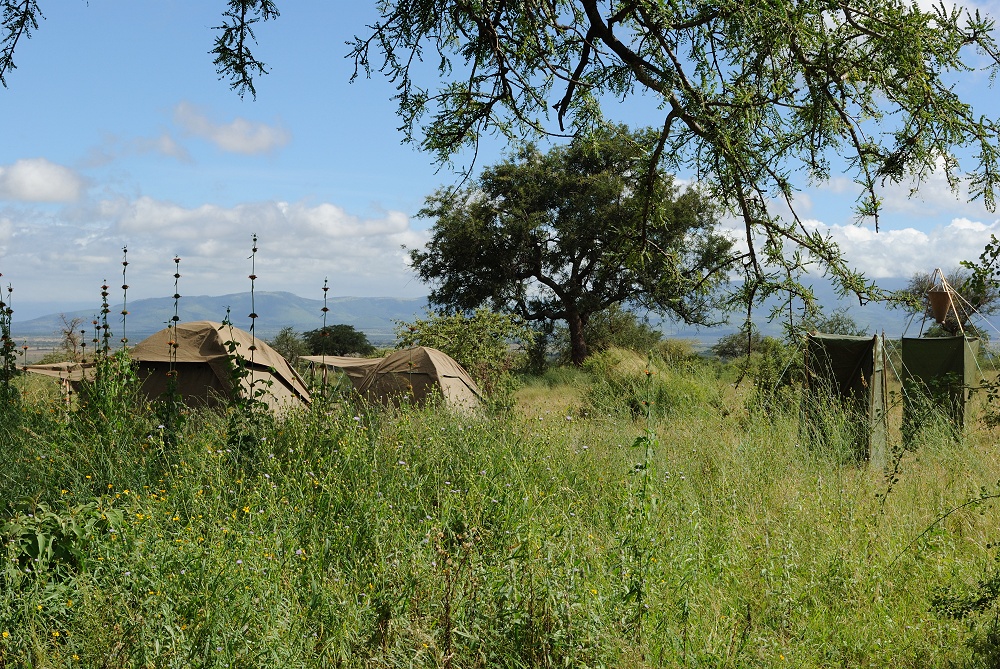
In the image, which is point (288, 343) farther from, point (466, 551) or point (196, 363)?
point (466, 551)

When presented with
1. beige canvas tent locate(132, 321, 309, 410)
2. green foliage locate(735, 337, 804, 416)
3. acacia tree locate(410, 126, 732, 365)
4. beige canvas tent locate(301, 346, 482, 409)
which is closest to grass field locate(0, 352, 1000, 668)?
green foliage locate(735, 337, 804, 416)

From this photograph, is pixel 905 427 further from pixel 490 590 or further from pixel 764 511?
pixel 490 590

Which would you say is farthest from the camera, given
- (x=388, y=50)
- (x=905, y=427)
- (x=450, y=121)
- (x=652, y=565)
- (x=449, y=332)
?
(x=449, y=332)

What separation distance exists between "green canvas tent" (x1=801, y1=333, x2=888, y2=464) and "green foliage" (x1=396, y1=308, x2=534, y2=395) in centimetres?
867

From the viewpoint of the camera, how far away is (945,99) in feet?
16.4

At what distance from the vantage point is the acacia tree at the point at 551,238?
22469 millimetres

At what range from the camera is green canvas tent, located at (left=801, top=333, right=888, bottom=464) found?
798cm

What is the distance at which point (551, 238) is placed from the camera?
75.7 feet

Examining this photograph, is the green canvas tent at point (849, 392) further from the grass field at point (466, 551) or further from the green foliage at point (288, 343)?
the green foliage at point (288, 343)

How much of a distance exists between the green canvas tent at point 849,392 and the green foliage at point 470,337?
8.67 metres

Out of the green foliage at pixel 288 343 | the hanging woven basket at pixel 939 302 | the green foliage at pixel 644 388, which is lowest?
the green foliage at pixel 644 388

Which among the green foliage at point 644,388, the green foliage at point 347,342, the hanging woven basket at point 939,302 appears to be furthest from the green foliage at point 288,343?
the hanging woven basket at point 939,302

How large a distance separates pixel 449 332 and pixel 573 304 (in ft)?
20.7

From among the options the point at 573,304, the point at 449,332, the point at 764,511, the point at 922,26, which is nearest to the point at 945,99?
the point at 922,26
